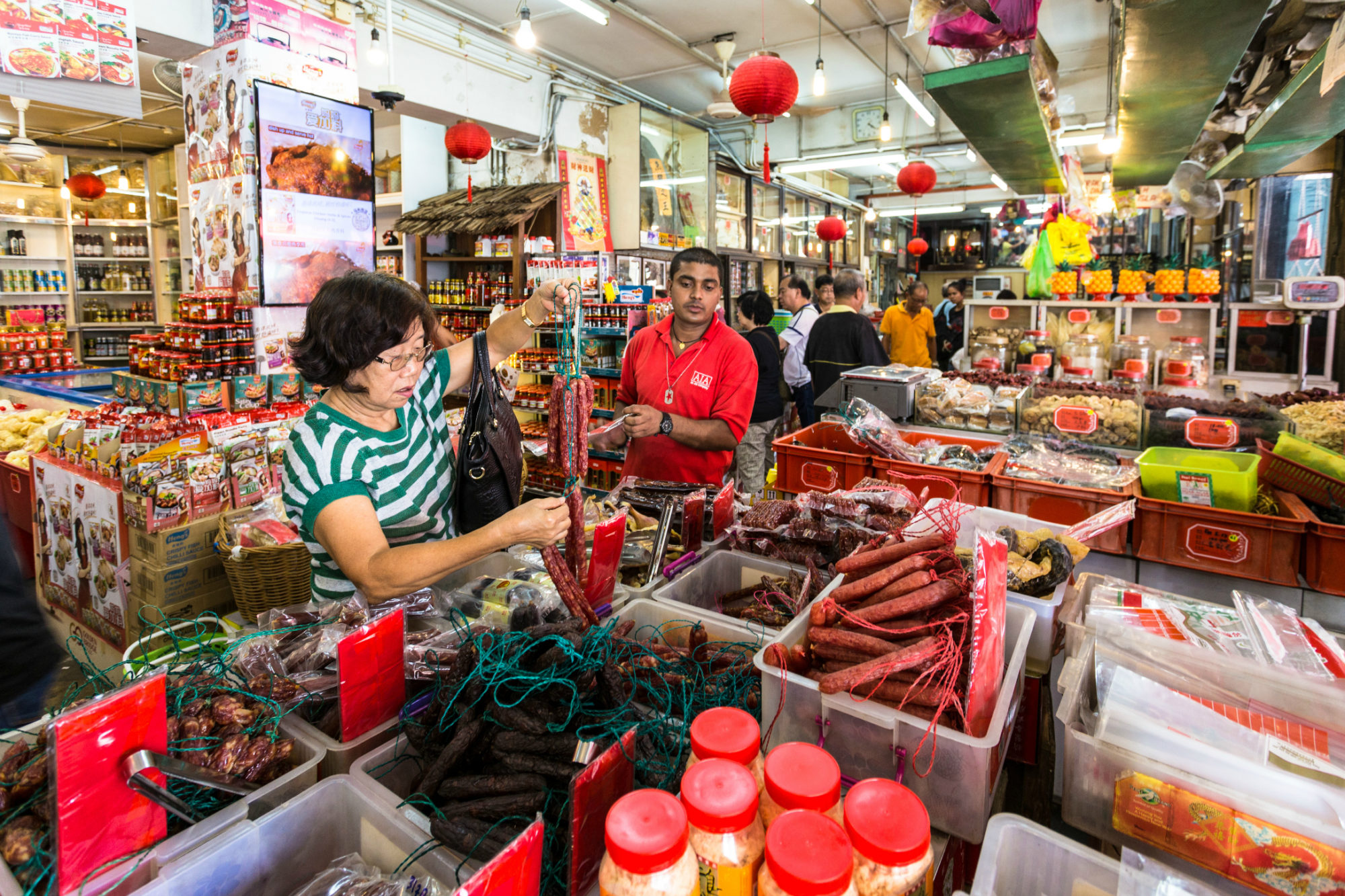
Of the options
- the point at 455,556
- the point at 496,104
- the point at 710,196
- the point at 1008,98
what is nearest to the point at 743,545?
the point at 455,556

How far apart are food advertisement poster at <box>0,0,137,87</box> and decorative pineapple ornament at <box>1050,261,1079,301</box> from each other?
7003 millimetres

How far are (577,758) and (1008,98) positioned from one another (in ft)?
11.8

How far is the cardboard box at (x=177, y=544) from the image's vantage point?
330 cm

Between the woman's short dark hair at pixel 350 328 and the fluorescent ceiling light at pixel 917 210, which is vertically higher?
the fluorescent ceiling light at pixel 917 210

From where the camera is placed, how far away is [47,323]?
904 cm

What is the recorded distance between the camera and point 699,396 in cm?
325

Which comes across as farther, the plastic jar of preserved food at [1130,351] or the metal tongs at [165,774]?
the plastic jar of preserved food at [1130,351]

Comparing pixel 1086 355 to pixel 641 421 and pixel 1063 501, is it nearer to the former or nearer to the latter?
pixel 1063 501

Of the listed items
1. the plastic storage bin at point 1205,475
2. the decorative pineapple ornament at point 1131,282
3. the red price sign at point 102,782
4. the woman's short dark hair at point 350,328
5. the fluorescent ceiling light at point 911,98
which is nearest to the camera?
the red price sign at point 102,782

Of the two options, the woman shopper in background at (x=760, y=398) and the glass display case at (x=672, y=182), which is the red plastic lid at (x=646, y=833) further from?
the glass display case at (x=672, y=182)

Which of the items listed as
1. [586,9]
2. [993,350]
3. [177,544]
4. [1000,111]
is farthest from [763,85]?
[177,544]

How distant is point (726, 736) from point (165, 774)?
0.84 metres

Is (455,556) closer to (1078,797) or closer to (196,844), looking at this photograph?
(196,844)

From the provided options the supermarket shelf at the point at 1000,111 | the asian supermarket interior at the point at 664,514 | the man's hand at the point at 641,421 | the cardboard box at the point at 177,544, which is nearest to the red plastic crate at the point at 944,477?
the asian supermarket interior at the point at 664,514
